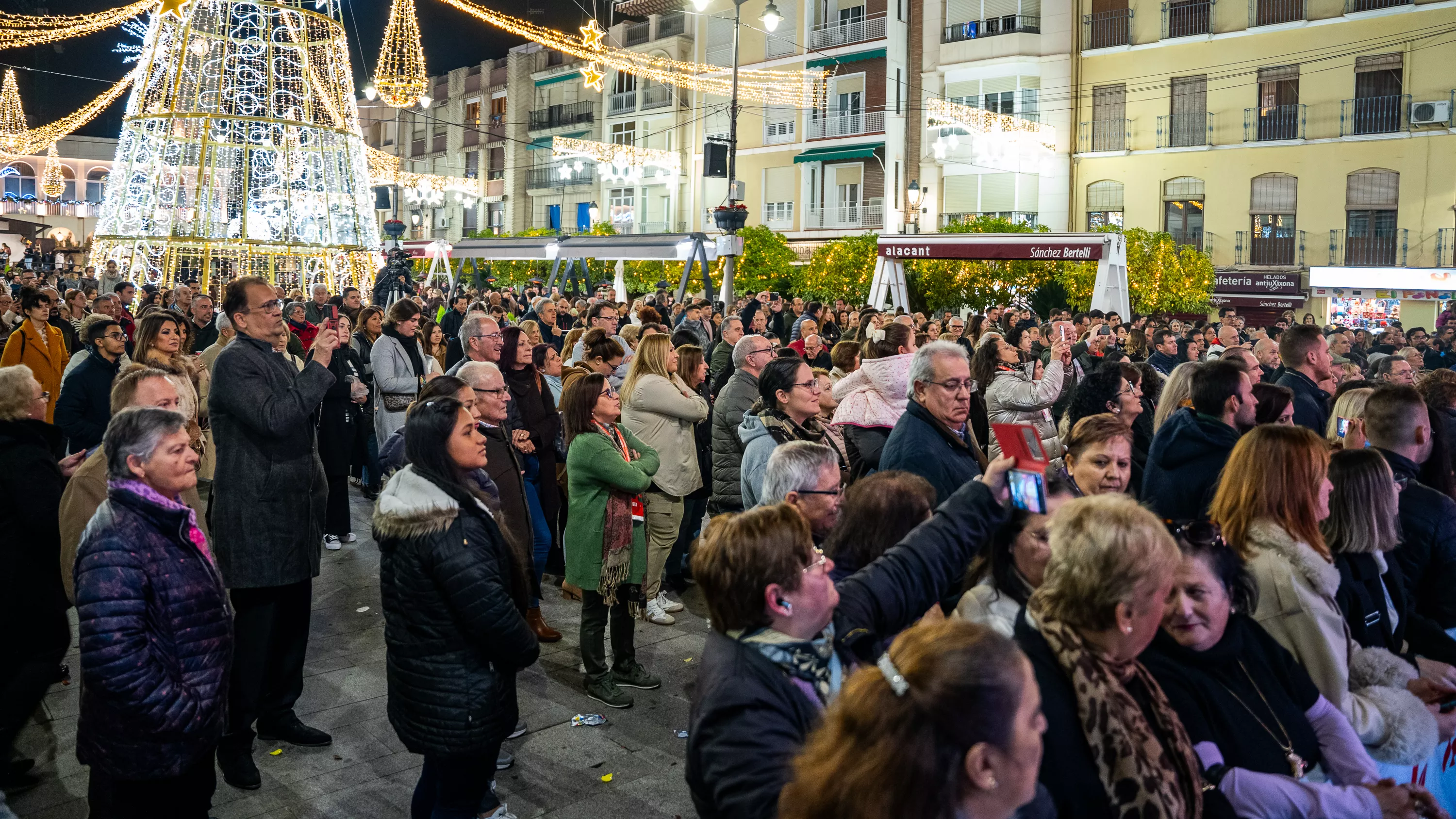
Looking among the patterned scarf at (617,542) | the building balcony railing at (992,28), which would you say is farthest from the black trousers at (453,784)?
the building balcony railing at (992,28)

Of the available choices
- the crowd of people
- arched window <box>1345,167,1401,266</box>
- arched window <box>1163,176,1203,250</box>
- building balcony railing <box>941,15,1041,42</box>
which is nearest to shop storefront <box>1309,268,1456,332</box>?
arched window <box>1345,167,1401,266</box>

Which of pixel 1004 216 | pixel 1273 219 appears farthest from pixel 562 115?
pixel 1273 219

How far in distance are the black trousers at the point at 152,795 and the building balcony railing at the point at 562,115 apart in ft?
141

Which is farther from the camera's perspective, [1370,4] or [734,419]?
[1370,4]

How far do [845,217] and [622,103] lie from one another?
45.4 ft

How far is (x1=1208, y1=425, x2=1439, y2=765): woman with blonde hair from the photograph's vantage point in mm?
3068

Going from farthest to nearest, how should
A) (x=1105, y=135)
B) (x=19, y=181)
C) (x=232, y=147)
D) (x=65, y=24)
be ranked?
1. (x=19, y=181)
2. (x=1105, y=135)
3. (x=65, y=24)
4. (x=232, y=147)

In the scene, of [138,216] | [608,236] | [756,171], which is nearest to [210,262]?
[138,216]

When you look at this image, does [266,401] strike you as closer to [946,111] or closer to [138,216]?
[138,216]

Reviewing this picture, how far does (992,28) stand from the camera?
30609 millimetres

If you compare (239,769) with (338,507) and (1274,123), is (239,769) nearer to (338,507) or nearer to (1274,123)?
(338,507)

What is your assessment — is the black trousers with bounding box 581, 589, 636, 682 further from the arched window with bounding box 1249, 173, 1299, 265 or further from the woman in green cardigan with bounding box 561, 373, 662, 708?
the arched window with bounding box 1249, 173, 1299, 265

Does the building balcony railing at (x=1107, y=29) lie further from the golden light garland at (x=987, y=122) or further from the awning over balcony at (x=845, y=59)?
the awning over balcony at (x=845, y=59)

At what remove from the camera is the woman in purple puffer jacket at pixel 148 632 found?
9.74 ft
